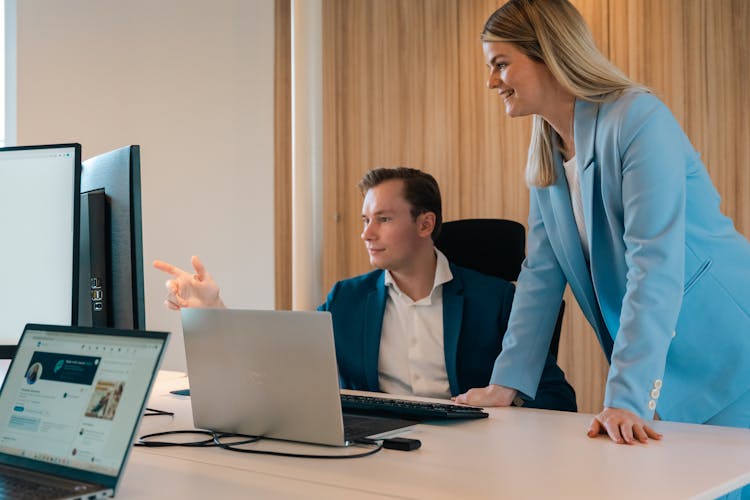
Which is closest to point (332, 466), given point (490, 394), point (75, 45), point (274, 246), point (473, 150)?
point (490, 394)

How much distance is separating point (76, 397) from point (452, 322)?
1.20 m

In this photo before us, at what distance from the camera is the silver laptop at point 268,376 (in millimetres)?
1273

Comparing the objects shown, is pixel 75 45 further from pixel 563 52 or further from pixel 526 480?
pixel 526 480

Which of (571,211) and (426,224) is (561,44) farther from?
(426,224)

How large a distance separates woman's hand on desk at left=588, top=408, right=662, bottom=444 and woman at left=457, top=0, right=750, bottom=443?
0.6 inches

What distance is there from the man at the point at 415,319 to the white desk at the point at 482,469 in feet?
2.20

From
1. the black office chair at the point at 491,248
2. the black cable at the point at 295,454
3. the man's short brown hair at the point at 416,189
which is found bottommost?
the black cable at the point at 295,454

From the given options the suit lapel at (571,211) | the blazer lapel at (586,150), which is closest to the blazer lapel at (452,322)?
the suit lapel at (571,211)

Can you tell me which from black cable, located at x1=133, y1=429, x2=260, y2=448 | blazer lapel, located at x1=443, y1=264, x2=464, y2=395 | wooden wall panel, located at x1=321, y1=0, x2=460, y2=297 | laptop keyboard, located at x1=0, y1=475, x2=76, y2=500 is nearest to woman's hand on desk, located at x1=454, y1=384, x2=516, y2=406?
blazer lapel, located at x1=443, y1=264, x2=464, y2=395

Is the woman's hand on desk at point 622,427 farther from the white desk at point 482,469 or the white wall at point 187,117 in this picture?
the white wall at point 187,117

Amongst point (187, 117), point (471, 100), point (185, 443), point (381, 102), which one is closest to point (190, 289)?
point (185, 443)

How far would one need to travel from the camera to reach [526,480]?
3.53 ft

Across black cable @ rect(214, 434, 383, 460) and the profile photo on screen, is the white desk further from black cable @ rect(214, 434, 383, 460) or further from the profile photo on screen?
the profile photo on screen

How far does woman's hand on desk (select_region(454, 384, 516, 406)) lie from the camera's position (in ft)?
5.65
